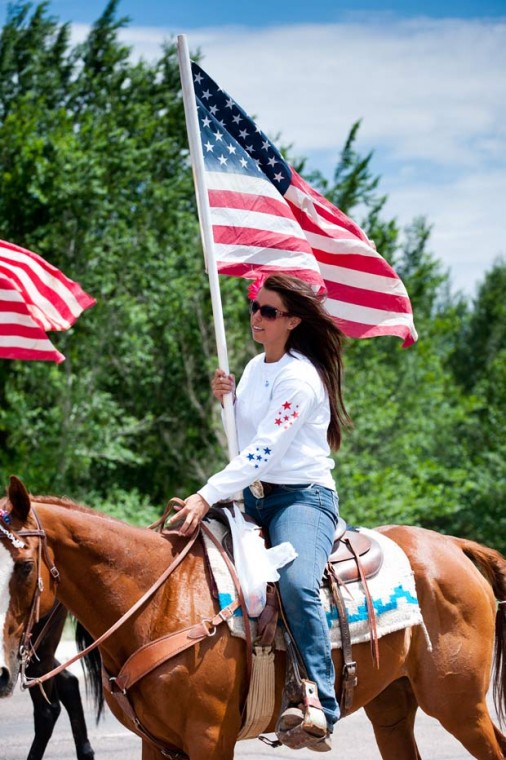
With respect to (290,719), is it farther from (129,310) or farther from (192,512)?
(129,310)

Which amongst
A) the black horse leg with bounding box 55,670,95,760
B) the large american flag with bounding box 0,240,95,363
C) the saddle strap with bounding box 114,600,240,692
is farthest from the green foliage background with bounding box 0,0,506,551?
the saddle strap with bounding box 114,600,240,692

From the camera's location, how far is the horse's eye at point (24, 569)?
12.6 ft

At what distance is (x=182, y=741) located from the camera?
4.15 metres

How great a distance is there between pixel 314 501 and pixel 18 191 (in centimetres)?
1629

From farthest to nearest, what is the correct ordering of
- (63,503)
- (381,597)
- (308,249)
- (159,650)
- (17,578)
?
(308,249) → (381,597) → (63,503) → (159,650) → (17,578)

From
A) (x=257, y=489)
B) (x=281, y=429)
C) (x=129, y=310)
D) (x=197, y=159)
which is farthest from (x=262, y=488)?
(x=129, y=310)

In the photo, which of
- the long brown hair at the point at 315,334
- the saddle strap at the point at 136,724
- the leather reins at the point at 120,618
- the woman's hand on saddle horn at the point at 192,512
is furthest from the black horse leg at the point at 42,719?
the long brown hair at the point at 315,334

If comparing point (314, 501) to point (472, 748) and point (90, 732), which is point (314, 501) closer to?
point (472, 748)

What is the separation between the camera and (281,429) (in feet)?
14.1

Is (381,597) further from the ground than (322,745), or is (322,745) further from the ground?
(381,597)

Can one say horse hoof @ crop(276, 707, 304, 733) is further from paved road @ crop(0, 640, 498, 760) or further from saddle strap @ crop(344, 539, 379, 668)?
paved road @ crop(0, 640, 498, 760)

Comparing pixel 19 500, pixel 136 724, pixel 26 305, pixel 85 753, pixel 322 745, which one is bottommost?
pixel 85 753

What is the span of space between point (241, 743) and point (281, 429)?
4.08m

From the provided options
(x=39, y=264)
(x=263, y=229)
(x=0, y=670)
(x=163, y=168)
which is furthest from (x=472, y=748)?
(x=163, y=168)
